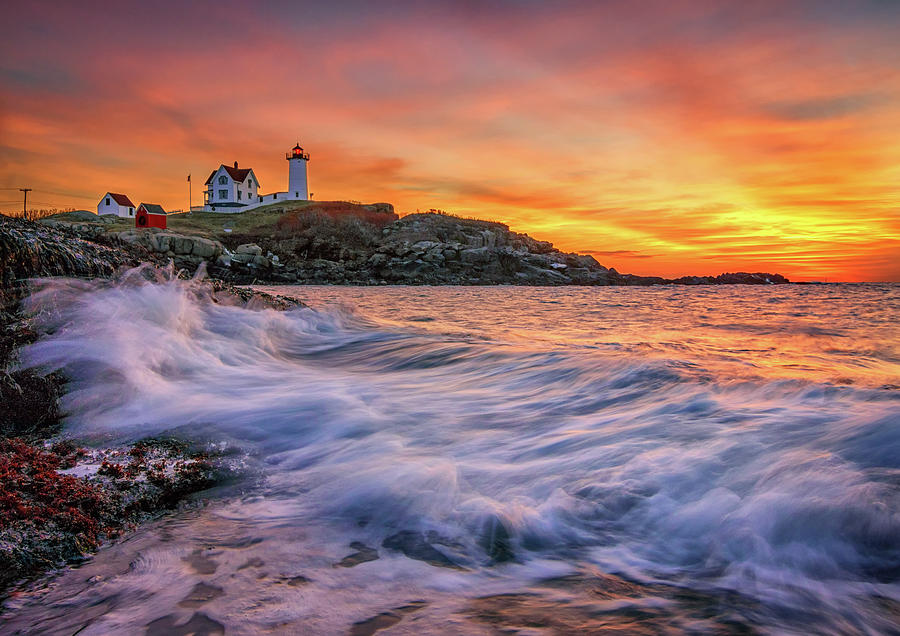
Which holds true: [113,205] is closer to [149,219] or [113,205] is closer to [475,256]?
[149,219]

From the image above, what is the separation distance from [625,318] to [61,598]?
39.1 ft

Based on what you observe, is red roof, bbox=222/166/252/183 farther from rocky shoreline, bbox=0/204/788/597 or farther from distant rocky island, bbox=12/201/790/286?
rocky shoreline, bbox=0/204/788/597

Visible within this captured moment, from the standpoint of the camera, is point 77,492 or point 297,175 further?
point 297,175

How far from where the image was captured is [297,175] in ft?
242

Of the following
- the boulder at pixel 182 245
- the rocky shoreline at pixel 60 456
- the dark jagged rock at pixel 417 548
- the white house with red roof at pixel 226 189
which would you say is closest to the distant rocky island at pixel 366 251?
the boulder at pixel 182 245

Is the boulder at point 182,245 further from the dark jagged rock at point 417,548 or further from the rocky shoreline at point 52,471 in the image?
the dark jagged rock at point 417,548

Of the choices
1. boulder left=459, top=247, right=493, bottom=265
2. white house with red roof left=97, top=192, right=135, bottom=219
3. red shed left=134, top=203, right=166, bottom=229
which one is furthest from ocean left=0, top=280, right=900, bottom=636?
white house with red roof left=97, top=192, right=135, bottom=219

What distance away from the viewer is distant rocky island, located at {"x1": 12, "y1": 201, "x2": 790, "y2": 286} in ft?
112

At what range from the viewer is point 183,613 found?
5.24ft

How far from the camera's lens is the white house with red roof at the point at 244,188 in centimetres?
6681

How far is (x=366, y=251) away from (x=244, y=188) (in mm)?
34153

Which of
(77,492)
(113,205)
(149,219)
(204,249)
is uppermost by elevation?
(113,205)

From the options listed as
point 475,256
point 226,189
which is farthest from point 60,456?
point 226,189

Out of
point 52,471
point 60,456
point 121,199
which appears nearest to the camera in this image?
point 52,471
